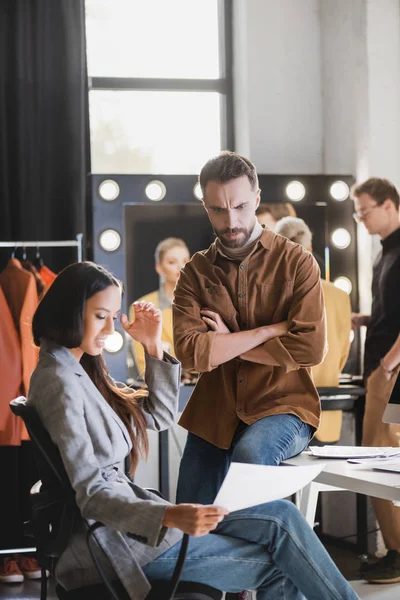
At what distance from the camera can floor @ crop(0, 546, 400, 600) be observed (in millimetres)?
3762

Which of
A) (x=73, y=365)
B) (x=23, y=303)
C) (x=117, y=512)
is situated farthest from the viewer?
(x=23, y=303)

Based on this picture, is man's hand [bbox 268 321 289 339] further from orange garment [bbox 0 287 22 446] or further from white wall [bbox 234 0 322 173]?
white wall [bbox 234 0 322 173]

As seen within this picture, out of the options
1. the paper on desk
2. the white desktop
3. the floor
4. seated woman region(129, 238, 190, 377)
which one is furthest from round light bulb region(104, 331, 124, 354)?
the paper on desk

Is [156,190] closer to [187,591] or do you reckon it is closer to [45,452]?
[45,452]

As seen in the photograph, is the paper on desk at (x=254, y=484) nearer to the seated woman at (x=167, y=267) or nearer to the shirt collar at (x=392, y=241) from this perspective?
the shirt collar at (x=392, y=241)

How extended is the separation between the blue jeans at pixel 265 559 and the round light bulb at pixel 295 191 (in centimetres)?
283

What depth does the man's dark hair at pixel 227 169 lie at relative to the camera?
2439 mm

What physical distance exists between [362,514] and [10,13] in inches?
117

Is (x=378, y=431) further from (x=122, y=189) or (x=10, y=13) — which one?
(x=10, y=13)

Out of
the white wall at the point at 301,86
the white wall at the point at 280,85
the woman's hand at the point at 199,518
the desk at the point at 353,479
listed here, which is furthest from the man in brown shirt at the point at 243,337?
the white wall at the point at 280,85

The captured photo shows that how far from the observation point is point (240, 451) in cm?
228

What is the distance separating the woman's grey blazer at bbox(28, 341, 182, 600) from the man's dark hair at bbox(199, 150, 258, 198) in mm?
708

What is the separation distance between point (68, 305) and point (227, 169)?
660 mm

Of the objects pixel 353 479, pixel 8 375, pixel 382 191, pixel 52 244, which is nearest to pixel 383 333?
pixel 382 191
